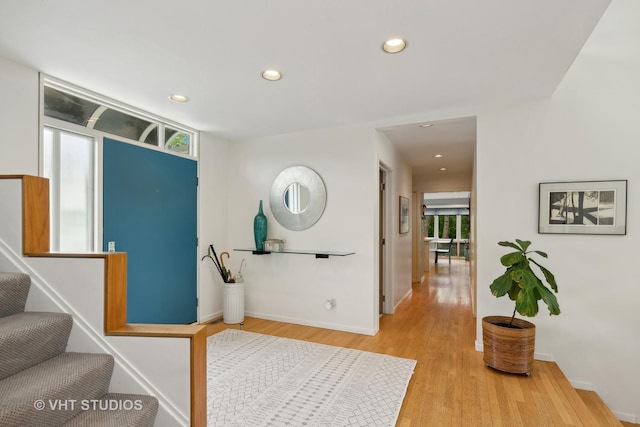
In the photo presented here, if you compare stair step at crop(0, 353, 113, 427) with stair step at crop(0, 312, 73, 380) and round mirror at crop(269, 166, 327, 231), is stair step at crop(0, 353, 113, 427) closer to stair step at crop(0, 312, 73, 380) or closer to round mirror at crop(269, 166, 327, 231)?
stair step at crop(0, 312, 73, 380)

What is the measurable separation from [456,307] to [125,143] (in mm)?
4990

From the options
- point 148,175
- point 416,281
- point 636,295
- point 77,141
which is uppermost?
point 77,141

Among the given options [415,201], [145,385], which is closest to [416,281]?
[415,201]

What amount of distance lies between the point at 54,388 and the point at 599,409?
3.58 metres


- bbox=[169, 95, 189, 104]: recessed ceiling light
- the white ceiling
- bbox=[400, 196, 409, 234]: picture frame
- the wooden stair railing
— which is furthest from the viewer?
bbox=[400, 196, 409, 234]: picture frame

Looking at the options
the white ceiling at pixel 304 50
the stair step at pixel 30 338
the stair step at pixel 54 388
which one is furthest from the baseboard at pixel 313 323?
the stair step at pixel 30 338

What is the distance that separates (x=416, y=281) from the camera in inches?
285

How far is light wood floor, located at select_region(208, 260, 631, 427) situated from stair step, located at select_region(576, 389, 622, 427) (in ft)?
0.04

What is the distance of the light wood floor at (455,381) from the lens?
2.09 meters

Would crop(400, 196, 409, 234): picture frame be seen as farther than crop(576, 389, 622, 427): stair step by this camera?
Yes

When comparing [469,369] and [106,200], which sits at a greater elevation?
[106,200]

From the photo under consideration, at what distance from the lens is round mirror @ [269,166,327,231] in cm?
397

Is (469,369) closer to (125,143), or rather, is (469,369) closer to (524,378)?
(524,378)

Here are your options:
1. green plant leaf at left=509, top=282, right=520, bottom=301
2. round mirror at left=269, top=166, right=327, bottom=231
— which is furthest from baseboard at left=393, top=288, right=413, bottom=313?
green plant leaf at left=509, top=282, right=520, bottom=301
